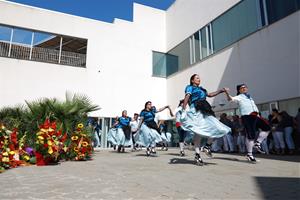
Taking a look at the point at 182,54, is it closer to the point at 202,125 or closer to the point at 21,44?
the point at 21,44

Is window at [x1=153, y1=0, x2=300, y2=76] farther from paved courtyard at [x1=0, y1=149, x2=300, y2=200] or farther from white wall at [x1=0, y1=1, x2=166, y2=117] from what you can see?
paved courtyard at [x1=0, y1=149, x2=300, y2=200]

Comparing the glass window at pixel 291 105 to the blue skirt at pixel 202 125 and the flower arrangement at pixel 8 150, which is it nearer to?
the blue skirt at pixel 202 125

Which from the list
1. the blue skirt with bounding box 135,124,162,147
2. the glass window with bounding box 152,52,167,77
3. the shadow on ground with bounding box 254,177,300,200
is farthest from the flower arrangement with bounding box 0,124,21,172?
the glass window with bounding box 152,52,167,77

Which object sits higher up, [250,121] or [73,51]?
[73,51]

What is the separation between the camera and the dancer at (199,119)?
18.3 feet

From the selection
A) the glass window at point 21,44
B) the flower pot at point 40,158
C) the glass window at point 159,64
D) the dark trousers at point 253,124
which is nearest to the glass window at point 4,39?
the glass window at point 21,44

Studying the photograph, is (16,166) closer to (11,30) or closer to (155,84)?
(11,30)

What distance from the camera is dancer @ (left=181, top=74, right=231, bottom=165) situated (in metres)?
5.57

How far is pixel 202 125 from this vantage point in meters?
5.68

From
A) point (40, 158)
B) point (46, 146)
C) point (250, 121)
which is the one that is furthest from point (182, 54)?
A: point (40, 158)

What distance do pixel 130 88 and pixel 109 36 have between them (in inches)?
152

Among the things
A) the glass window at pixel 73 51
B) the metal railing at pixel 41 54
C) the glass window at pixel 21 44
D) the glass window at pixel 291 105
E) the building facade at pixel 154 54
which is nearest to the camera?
the glass window at pixel 291 105

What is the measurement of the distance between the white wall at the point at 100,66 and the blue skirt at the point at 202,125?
12001 millimetres

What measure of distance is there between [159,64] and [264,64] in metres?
9.63
